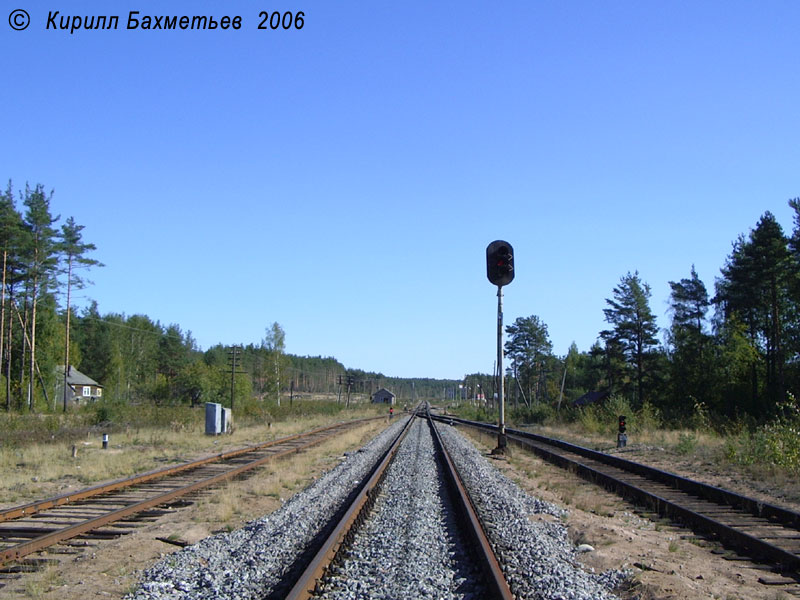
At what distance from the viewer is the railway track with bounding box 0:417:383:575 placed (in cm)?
755

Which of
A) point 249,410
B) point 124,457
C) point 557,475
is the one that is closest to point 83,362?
point 249,410

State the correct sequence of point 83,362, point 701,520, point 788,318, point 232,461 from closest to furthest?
point 701,520 < point 232,461 < point 788,318 < point 83,362

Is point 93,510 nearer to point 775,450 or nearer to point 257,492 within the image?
point 257,492

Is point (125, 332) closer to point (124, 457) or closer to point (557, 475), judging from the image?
point (124, 457)

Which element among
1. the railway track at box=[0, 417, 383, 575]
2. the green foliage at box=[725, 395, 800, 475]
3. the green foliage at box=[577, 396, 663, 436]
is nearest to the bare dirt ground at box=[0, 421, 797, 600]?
the railway track at box=[0, 417, 383, 575]

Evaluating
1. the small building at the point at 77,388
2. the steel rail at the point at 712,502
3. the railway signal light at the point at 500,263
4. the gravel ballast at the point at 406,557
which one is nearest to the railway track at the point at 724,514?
the steel rail at the point at 712,502

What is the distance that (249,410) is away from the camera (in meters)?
49.9

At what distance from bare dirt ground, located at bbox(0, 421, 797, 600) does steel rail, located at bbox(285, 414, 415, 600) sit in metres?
1.54

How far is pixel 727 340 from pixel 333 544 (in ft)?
165

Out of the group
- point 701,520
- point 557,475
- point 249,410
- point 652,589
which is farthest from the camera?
point 249,410

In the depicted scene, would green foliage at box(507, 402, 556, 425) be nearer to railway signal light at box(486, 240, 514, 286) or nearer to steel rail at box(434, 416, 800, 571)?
railway signal light at box(486, 240, 514, 286)

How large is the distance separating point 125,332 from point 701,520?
103 m

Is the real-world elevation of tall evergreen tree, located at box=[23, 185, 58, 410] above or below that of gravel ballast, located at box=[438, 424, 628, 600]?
above

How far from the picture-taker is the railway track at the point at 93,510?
7.55 meters
